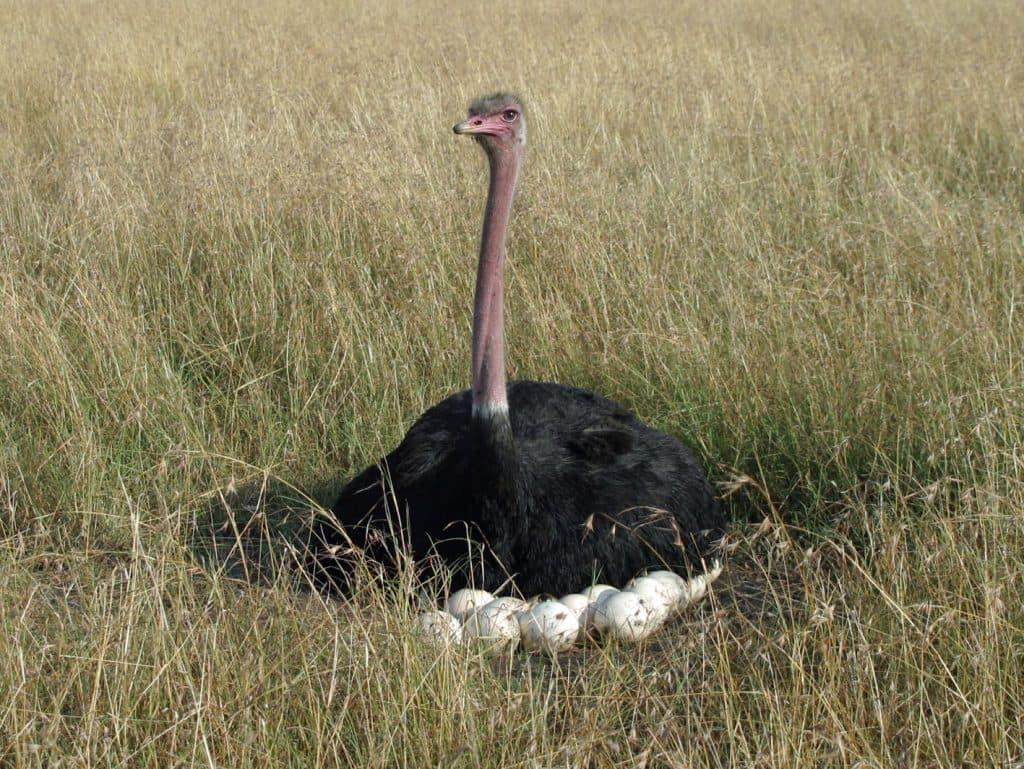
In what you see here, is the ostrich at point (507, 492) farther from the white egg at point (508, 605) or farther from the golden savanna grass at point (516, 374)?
the golden savanna grass at point (516, 374)

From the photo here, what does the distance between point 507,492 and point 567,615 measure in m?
0.34

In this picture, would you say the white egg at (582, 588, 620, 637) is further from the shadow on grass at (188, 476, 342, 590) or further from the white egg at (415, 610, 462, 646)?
the shadow on grass at (188, 476, 342, 590)

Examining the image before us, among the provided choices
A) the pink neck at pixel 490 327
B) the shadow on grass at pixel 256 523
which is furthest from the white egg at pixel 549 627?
the shadow on grass at pixel 256 523

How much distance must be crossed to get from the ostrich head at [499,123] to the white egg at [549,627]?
112 centimetres

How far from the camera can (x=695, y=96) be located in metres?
7.46

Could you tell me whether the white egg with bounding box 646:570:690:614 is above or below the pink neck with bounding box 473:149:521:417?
below

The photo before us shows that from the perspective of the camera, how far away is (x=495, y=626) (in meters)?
3.02

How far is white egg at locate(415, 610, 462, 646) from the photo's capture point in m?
2.66

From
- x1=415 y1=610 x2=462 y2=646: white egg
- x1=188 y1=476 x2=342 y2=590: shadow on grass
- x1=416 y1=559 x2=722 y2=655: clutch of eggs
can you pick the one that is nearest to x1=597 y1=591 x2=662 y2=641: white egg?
x1=416 y1=559 x2=722 y2=655: clutch of eggs

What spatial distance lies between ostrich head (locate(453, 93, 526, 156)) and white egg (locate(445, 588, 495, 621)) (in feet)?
3.52

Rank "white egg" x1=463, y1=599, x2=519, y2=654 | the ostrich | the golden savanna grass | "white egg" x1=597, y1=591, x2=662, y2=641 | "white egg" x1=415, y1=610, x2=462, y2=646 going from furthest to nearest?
the ostrich
"white egg" x1=597, y1=591, x2=662, y2=641
"white egg" x1=463, y1=599, x2=519, y2=654
"white egg" x1=415, y1=610, x2=462, y2=646
the golden savanna grass

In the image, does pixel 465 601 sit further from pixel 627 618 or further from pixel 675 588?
pixel 675 588

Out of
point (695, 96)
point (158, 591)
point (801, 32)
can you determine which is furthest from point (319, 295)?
point (801, 32)

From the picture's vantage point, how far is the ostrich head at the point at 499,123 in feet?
10.7
